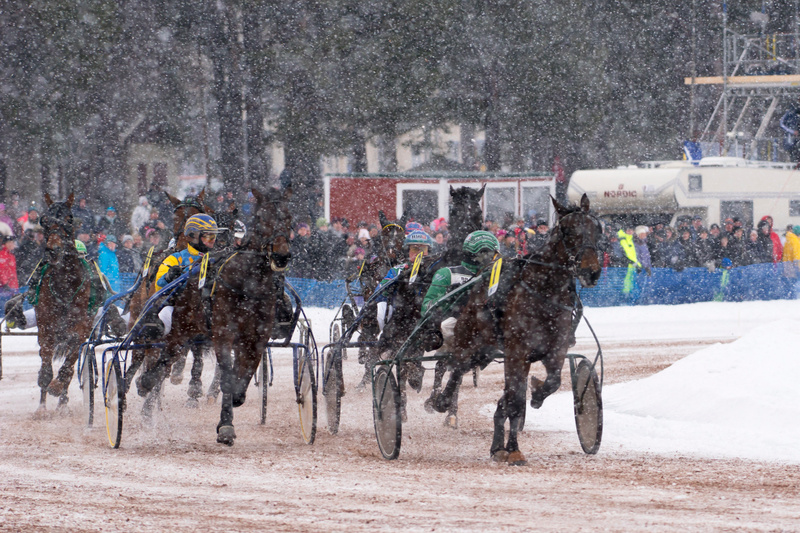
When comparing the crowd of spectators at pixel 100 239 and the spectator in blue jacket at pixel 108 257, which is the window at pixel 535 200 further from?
the spectator in blue jacket at pixel 108 257

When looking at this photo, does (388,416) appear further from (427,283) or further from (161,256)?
(161,256)

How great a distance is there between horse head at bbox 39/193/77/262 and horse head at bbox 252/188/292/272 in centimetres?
333

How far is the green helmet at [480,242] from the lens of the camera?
9.17m

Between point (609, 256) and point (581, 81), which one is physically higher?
point (581, 81)

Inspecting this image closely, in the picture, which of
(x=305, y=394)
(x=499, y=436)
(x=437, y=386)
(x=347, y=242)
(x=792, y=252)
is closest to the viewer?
(x=499, y=436)

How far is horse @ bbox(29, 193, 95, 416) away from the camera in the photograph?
1112 cm

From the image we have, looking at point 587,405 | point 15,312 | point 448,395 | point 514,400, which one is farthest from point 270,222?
point 15,312

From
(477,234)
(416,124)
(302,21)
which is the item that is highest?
(302,21)

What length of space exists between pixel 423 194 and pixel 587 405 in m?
16.9

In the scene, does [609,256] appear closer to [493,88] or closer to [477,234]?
[493,88]

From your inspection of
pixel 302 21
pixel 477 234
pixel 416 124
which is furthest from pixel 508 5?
pixel 477 234

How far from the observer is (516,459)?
7.77 meters

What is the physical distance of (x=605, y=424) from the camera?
9805 mm

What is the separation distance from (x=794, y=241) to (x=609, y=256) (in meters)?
4.37
